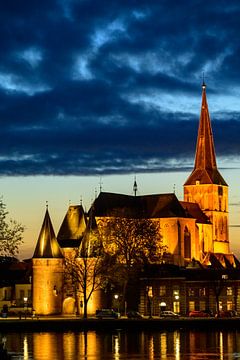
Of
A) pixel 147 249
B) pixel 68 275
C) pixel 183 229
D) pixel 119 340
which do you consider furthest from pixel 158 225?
pixel 119 340

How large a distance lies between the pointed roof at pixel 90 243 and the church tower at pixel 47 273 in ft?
9.94

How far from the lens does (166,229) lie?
175375mm

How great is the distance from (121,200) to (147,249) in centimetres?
2880

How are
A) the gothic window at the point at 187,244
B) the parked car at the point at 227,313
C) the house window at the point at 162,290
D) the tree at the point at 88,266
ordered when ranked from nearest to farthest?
the parked car at the point at 227,313 < the tree at the point at 88,266 < the house window at the point at 162,290 < the gothic window at the point at 187,244

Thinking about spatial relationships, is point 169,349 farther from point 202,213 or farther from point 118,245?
point 202,213

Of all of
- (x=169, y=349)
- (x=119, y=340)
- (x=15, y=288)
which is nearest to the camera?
(x=169, y=349)

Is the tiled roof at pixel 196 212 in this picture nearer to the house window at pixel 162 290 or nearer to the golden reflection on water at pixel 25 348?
the house window at pixel 162 290

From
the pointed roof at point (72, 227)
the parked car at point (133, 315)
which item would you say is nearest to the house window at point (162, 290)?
the parked car at point (133, 315)

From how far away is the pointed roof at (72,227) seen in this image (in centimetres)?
15375

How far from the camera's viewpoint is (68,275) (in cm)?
14150

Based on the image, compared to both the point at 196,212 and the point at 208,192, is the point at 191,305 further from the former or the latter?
the point at 208,192

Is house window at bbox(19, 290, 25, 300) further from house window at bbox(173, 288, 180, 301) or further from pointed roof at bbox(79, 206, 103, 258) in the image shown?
house window at bbox(173, 288, 180, 301)

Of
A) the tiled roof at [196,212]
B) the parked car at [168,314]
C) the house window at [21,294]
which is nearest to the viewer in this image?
the parked car at [168,314]

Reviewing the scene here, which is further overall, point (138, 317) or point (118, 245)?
point (118, 245)
